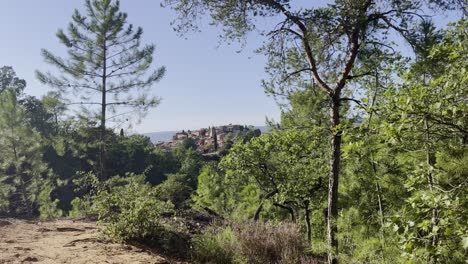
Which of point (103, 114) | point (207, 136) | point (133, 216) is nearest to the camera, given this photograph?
point (133, 216)

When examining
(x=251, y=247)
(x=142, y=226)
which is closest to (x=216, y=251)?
(x=251, y=247)

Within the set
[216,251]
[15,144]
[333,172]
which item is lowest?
[216,251]

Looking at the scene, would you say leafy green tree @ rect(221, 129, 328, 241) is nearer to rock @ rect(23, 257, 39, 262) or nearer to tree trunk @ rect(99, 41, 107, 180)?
rock @ rect(23, 257, 39, 262)

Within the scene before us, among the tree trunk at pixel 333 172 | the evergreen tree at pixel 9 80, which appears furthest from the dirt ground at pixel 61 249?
the evergreen tree at pixel 9 80

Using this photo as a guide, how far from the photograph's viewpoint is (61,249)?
5664 mm

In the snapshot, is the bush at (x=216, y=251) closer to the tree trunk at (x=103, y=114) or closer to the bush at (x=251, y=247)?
the bush at (x=251, y=247)

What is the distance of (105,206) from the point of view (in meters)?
7.03

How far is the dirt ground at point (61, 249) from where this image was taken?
5.06 m

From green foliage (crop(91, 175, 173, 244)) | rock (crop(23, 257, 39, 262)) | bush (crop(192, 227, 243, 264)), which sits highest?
green foliage (crop(91, 175, 173, 244))

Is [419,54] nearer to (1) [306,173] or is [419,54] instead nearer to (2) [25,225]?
(1) [306,173]

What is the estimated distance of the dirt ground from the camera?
5.06m

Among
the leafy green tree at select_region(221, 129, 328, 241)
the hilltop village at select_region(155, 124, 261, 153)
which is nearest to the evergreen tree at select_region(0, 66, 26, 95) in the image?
the hilltop village at select_region(155, 124, 261, 153)

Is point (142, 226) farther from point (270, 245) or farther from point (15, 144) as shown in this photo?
point (15, 144)

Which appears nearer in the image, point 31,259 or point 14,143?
point 31,259
